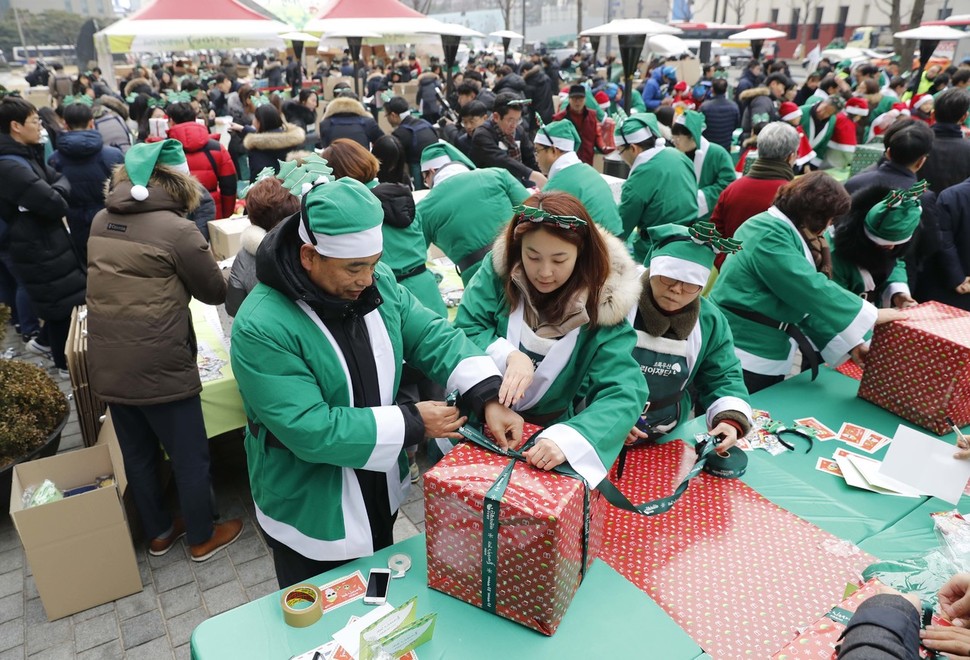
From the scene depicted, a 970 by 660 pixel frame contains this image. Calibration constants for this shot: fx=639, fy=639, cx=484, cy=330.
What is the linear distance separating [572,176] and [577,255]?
241 centimetres

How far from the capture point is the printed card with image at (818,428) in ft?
8.98

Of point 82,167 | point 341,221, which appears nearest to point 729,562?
point 341,221

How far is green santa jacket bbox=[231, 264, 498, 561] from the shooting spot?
167 cm

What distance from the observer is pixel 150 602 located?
121 inches

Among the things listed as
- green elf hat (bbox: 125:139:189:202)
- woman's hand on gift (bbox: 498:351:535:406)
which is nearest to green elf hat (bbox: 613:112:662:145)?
green elf hat (bbox: 125:139:189:202)

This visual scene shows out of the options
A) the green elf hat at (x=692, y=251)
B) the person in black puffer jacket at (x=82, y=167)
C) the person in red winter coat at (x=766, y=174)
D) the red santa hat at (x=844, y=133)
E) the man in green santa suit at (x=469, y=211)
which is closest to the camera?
the green elf hat at (x=692, y=251)

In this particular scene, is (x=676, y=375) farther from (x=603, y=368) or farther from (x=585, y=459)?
(x=585, y=459)

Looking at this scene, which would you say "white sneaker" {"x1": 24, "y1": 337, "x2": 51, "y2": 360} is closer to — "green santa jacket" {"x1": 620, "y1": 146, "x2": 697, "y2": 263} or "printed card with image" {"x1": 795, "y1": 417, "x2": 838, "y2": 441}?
"green santa jacket" {"x1": 620, "y1": 146, "x2": 697, "y2": 263}

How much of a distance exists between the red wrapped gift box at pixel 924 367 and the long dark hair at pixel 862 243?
372 millimetres

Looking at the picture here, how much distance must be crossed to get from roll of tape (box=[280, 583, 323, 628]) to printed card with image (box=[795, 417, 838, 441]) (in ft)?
7.02

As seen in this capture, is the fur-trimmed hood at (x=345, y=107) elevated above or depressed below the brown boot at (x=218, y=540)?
above

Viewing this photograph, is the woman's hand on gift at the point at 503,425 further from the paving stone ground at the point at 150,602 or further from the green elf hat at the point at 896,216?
the green elf hat at the point at 896,216

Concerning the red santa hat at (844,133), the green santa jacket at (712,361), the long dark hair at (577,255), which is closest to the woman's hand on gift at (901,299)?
the green santa jacket at (712,361)

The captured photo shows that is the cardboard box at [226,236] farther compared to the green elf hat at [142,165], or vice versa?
the cardboard box at [226,236]
